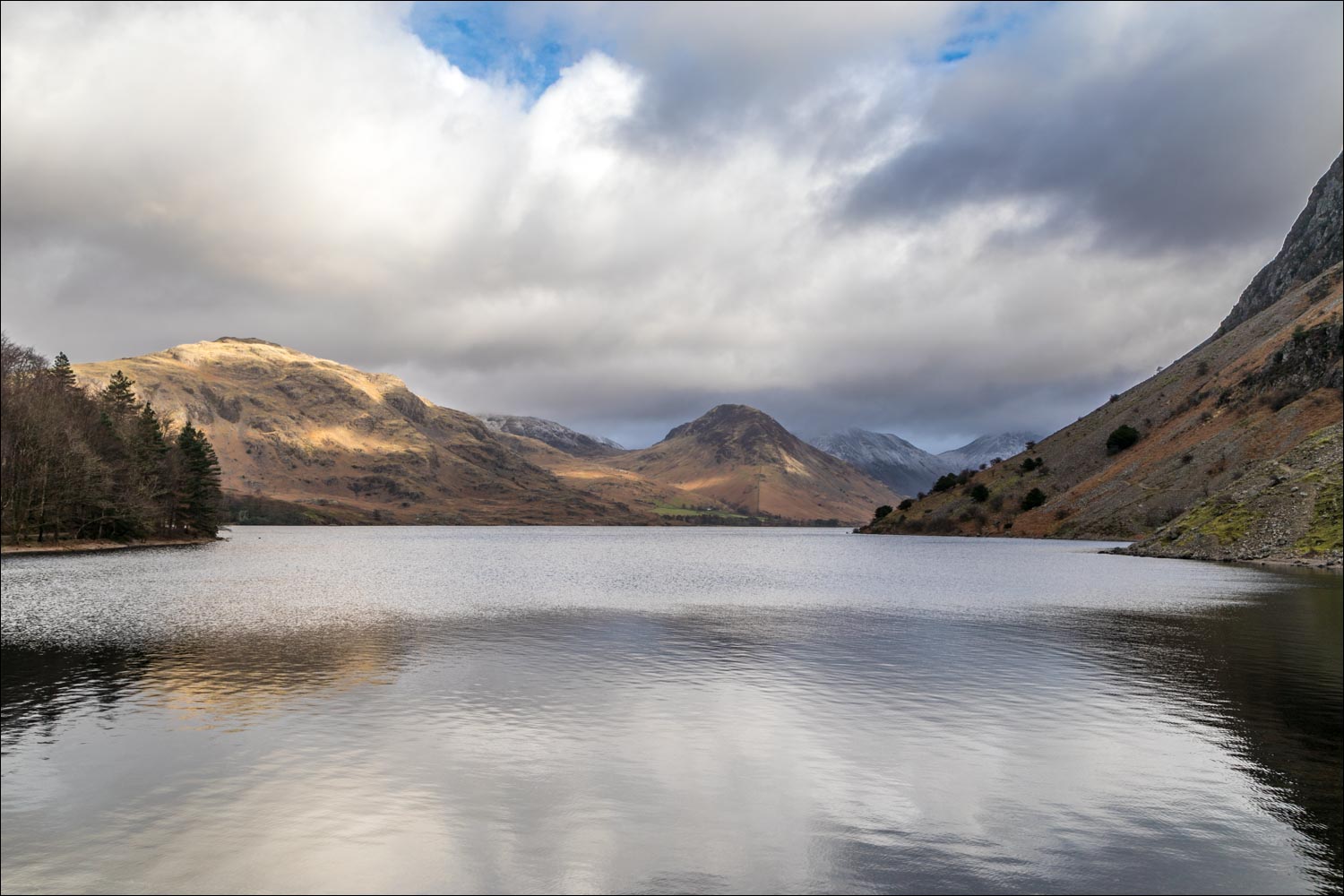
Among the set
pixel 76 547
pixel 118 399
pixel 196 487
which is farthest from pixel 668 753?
pixel 196 487

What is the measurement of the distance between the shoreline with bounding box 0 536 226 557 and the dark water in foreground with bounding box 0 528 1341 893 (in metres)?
76.1

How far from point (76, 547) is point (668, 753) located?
138 meters

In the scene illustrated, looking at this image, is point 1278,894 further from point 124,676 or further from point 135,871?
point 124,676

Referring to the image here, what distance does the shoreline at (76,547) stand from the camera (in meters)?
114

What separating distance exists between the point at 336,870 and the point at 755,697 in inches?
710

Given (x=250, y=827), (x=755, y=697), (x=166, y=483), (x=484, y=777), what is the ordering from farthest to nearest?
(x=166, y=483)
(x=755, y=697)
(x=484, y=777)
(x=250, y=827)

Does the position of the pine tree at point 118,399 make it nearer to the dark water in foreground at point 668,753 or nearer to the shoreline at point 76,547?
the shoreline at point 76,547

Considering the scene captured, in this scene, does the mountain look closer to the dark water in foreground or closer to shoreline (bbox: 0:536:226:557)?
the dark water in foreground

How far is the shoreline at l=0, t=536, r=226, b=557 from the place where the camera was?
113938 mm

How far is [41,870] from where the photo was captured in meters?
15.7

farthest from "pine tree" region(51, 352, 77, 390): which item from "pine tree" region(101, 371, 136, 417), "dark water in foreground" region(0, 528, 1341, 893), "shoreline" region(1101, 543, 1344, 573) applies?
"shoreline" region(1101, 543, 1344, 573)

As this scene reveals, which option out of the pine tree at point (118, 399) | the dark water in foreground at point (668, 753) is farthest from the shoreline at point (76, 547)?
the dark water in foreground at point (668, 753)

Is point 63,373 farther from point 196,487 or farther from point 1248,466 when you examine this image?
point 1248,466

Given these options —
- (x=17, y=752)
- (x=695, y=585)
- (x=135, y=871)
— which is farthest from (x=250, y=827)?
(x=695, y=585)
